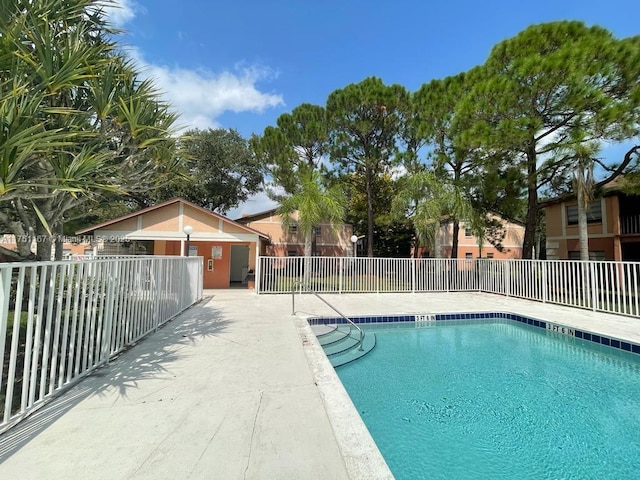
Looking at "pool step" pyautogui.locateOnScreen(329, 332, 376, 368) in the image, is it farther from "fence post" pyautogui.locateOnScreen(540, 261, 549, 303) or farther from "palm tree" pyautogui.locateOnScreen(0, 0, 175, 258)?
"fence post" pyautogui.locateOnScreen(540, 261, 549, 303)

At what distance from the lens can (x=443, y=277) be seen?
1540 cm

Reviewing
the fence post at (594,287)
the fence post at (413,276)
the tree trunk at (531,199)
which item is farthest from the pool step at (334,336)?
the tree trunk at (531,199)

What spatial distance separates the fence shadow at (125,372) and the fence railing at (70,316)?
10cm

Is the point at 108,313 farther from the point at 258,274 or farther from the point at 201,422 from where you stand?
the point at 258,274

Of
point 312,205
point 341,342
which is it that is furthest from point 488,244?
point 341,342

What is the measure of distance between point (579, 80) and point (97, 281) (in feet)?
51.9

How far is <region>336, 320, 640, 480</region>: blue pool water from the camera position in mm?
3229

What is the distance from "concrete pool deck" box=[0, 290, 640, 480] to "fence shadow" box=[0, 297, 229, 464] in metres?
0.02

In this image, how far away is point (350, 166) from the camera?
2209 centimetres

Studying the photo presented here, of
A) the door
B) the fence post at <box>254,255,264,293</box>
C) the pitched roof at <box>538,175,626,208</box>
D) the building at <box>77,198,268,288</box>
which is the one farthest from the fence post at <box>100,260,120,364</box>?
the pitched roof at <box>538,175,626,208</box>

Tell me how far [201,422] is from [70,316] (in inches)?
132

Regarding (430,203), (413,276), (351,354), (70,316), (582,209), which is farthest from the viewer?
(430,203)

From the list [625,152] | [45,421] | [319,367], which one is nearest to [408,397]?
[319,367]

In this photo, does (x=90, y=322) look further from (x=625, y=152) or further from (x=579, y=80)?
(x=625, y=152)
